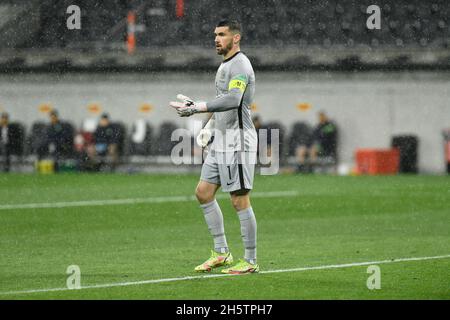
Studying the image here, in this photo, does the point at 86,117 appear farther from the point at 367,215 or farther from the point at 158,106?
the point at 367,215

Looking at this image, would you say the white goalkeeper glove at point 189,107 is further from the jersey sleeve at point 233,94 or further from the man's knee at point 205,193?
the man's knee at point 205,193

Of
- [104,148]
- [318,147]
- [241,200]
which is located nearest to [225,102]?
[241,200]

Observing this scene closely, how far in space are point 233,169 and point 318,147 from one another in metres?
22.8

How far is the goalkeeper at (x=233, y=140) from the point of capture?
34.5 feet

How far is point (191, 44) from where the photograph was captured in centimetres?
3775

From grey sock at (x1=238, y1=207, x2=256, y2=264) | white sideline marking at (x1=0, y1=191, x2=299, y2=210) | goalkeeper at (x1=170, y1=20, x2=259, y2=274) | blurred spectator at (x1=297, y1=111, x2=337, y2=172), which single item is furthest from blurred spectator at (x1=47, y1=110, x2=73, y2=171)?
grey sock at (x1=238, y1=207, x2=256, y2=264)

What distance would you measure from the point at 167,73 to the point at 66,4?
16.7ft

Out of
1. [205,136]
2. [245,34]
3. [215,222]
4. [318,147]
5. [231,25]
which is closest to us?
[231,25]

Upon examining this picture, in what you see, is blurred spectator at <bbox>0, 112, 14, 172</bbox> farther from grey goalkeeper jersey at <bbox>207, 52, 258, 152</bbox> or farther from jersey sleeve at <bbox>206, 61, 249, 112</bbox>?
jersey sleeve at <bbox>206, 61, 249, 112</bbox>

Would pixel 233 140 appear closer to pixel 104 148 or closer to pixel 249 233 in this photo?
pixel 249 233

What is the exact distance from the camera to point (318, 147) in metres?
33.3

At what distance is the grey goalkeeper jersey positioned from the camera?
1057cm

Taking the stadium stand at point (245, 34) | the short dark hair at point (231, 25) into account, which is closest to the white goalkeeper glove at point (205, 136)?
the short dark hair at point (231, 25)

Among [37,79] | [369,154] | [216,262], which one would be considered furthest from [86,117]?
[216,262]
